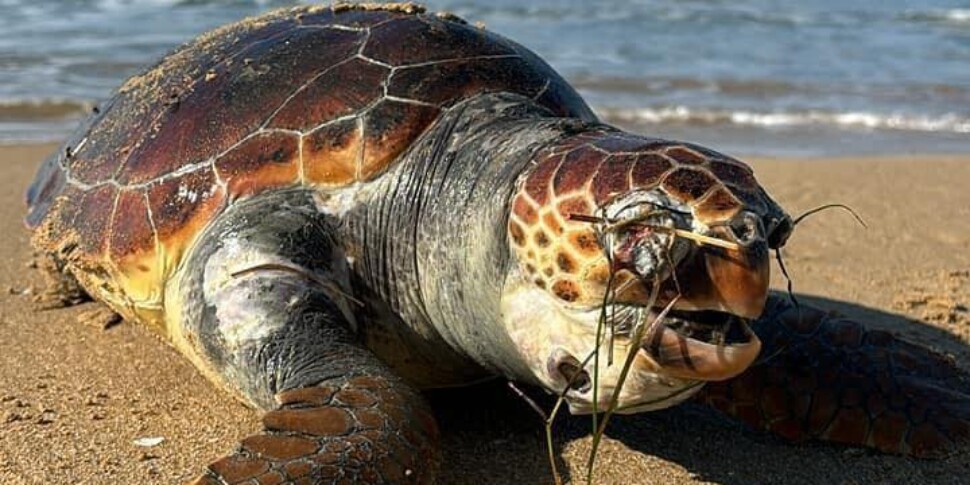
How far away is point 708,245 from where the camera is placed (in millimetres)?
1843

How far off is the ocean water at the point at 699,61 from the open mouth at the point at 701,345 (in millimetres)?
6041

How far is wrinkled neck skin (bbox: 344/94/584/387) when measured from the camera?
7.85 feet

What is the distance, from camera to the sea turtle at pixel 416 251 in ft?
6.29

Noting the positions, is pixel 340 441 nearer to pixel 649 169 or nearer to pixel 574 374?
pixel 574 374

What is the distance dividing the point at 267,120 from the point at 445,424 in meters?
0.98

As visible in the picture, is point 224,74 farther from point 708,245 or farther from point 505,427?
point 708,245

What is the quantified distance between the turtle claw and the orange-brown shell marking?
0.42 metres

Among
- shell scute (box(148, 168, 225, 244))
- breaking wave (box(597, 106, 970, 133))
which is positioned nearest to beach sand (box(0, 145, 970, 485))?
shell scute (box(148, 168, 225, 244))

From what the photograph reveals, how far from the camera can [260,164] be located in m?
2.96

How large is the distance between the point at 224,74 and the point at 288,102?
0.34 m

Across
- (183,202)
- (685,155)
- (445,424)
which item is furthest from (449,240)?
(183,202)

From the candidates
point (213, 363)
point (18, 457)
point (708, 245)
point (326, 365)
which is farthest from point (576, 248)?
point (18, 457)

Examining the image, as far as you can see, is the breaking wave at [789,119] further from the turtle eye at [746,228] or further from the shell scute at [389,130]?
the turtle eye at [746,228]

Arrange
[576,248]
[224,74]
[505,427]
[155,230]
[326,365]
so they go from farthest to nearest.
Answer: [224,74] → [155,230] → [505,427] → [326,365] → [576,248]
